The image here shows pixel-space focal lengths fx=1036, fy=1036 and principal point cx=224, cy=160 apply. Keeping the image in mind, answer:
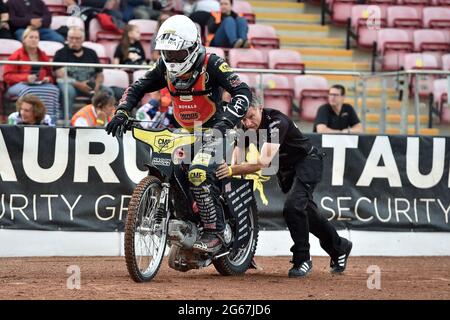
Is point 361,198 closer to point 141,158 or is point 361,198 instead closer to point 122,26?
point 141,158

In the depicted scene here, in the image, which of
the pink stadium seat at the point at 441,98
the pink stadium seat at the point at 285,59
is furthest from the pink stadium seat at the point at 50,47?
the pink stadium seat at the point at 441,98

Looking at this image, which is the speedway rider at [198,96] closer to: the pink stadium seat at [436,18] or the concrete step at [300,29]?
the concrete step at [300,29]

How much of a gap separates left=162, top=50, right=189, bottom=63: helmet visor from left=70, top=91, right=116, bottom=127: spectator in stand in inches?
152

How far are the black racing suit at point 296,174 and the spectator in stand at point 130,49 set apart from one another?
536cm

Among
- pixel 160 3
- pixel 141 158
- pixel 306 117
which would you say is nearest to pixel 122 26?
pixel 160 3

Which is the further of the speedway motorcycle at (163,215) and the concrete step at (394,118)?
the concrete step at (394,118)

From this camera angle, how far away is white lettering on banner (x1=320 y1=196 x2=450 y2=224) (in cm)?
1295

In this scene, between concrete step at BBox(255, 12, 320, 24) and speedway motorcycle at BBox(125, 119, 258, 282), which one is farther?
concrete step at BBox(255, 12, 320, 24)

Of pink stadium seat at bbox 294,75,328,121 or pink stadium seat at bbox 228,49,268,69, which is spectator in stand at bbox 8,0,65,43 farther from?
pink stadium seat at bbox 294,75,328,121

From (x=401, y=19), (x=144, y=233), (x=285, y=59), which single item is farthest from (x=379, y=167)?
(x=401, y=19)

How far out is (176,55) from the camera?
9211 mm

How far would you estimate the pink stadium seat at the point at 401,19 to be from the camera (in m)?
19.5

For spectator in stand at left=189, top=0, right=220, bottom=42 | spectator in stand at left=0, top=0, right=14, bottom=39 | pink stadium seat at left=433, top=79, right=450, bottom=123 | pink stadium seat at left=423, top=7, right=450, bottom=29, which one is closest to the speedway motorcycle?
pink stadium seat at left=433, top=79, right=450, bottom=123

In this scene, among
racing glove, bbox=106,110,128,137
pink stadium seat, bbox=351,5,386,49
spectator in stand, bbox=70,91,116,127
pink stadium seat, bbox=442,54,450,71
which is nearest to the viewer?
racing glove, bbox=106,110,128,137
